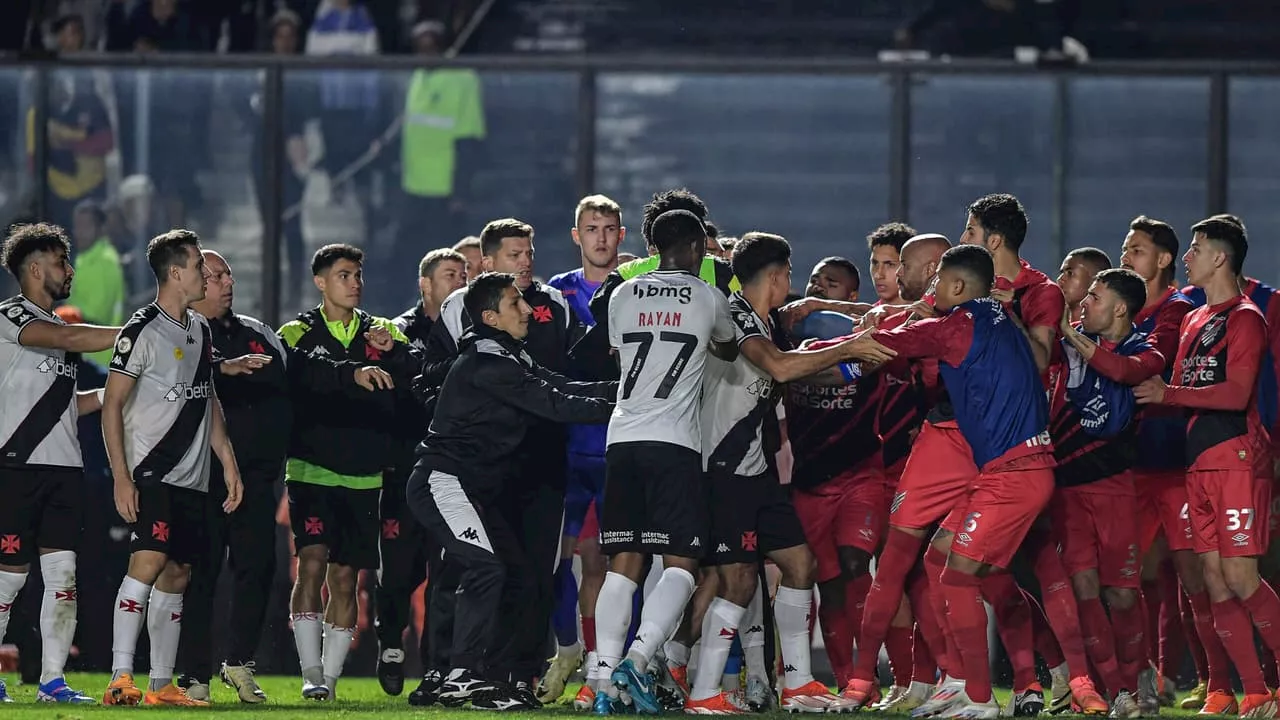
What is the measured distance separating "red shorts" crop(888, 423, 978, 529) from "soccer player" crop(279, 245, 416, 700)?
295 centimetres

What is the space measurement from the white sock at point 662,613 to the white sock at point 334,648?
228 cm

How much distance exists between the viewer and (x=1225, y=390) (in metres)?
9.31

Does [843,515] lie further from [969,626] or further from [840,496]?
[969,626]

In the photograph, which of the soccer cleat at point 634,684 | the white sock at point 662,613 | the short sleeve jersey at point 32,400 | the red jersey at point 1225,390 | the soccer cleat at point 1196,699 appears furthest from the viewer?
the soccer cleat at point 1196,699

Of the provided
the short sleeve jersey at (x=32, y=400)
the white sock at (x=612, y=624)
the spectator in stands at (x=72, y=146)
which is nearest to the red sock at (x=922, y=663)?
the white sock at (x=612, y=624)

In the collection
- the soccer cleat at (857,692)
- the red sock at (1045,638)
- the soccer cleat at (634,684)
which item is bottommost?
the soccer cleat at (857,692)

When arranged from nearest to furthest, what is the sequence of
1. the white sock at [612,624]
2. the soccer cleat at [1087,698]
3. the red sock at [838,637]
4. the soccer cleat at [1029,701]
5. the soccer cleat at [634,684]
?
the soccer cleat at [634,684] < the white sock at [612,624] < the soccer cleat at [1087,698] < the soccer cleat at [1029,701] < the red sock at [838,637]

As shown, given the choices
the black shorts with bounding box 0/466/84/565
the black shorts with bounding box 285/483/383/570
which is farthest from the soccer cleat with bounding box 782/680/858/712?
the black shorts with bounding box 0/466/84/565

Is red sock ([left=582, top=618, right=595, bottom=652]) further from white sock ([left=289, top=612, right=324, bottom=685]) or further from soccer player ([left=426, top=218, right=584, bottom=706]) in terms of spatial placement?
white sock ([left=289, top=612, right=324, bottom=685])

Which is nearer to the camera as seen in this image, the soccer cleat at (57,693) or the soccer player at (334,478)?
the soccer cleat at (57,693)

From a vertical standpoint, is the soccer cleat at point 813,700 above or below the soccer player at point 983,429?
below

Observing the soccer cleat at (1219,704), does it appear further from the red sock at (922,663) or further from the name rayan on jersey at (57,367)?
the name rayan on jersey at (57,367)

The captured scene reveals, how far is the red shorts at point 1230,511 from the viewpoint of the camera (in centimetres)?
923

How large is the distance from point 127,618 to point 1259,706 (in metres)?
5.28
